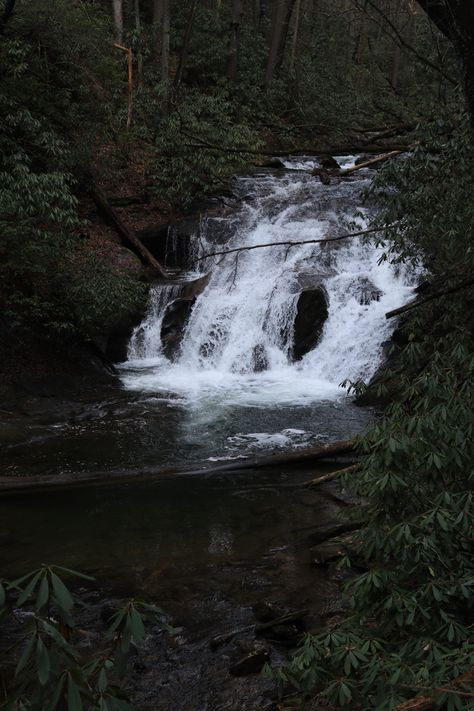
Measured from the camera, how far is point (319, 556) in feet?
18.9

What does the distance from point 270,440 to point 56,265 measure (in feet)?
20.2

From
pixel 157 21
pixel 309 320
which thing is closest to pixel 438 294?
pixel 309 320

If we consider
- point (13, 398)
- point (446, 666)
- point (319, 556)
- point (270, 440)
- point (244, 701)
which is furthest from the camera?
point (13, 398)

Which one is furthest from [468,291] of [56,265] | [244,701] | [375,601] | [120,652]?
[56,265]

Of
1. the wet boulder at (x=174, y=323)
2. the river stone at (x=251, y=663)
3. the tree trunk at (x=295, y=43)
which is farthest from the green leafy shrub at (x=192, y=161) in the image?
the river stone at (x=251, y=663)

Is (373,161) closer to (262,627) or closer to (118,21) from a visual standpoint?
(262,627)

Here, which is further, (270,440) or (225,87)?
(225,87)

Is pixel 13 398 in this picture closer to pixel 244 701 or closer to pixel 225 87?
pixel 244 701

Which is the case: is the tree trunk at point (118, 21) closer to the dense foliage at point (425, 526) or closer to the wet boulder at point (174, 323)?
the wet boulder at point (174, 323)

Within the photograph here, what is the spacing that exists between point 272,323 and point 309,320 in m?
0.90

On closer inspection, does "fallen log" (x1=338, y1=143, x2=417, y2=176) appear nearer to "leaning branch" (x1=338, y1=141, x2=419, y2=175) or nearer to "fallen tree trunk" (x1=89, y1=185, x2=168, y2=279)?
"leaning branch" (x1=338, y1=141, x2=419, y2=175)

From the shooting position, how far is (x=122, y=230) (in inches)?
628

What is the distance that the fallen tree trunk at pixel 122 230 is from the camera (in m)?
15.9

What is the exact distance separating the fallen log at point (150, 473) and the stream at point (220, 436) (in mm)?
106
